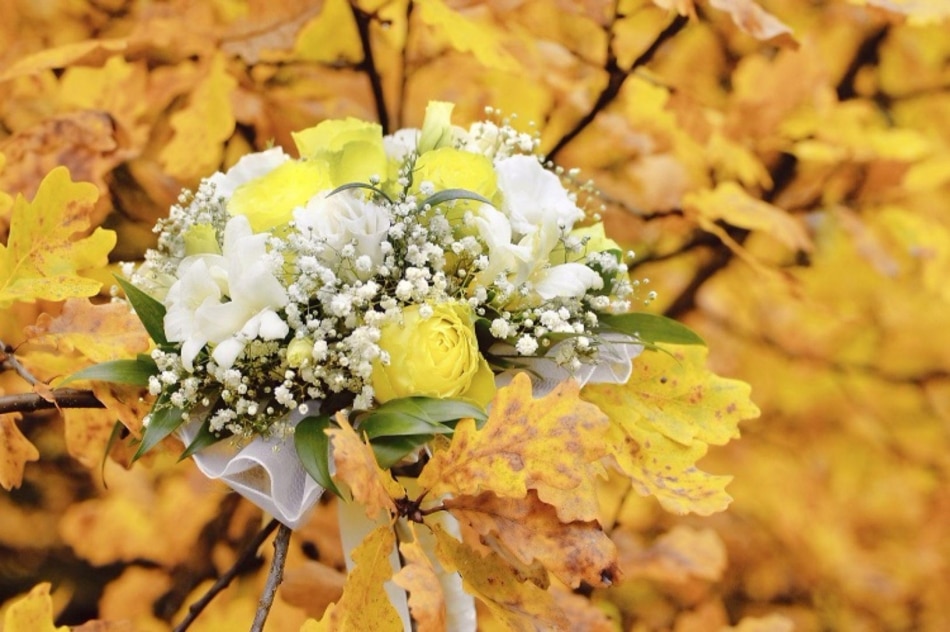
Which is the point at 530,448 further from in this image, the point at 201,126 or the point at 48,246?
the point at 201,126

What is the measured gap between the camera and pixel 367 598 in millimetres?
509

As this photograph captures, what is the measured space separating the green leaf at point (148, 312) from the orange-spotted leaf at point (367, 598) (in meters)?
0.21

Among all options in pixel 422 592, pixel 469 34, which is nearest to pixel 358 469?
pixel 422 592

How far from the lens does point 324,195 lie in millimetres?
599

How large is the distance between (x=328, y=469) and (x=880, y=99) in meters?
1.00

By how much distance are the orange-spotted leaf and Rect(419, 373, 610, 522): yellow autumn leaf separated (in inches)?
2.3

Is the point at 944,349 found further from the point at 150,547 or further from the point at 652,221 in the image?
the point at 150,547

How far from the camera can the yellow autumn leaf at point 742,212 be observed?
3.54ft

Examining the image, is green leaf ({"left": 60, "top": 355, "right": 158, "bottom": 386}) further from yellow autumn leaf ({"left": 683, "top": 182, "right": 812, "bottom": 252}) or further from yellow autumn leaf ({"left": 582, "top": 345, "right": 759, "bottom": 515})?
yellow autumn leaf ({"left": 683, "top": 182, "right": 812, "bottom": 252})

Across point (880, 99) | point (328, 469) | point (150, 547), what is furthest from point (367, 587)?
point (880, 99)

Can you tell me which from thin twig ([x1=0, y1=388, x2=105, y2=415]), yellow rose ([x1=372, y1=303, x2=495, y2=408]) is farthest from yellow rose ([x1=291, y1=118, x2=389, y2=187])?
thin twig ([x1=0, y1=388, x2=105, y2=415])

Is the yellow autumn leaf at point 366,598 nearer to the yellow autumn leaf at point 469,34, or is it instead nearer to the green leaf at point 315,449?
the green leaf at point 315,449

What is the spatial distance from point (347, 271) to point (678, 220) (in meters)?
0.69

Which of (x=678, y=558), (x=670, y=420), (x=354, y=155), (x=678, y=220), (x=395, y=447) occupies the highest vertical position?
(x=354, y=155)
